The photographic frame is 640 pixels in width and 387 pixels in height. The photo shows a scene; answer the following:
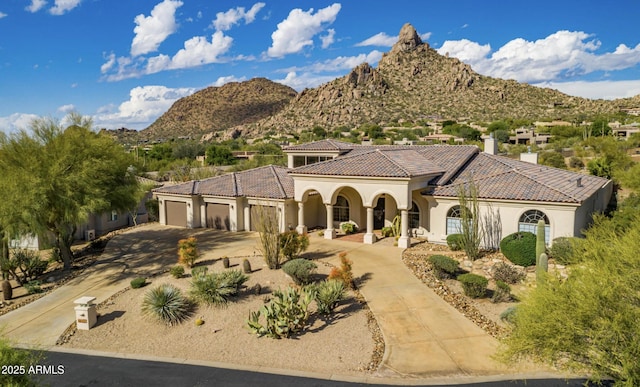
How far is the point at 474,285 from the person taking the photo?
19.6 meters

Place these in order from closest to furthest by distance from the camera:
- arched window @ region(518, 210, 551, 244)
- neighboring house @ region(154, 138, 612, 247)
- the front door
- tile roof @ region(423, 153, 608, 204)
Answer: arched window @ region(518, 210, 551, 244)
tile roof @ region(423, 153, 608, 204)
neighboring house @ region(154, 138, 612, 247)
the front door

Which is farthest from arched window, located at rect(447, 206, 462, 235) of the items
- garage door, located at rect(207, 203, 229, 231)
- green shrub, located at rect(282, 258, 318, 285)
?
garage door, located at rect(207, 203, 229, 231)

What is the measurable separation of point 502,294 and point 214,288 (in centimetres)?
1215

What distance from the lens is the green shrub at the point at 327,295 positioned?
18.0 meters

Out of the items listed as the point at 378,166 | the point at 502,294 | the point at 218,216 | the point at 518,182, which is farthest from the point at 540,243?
the point at 218,216

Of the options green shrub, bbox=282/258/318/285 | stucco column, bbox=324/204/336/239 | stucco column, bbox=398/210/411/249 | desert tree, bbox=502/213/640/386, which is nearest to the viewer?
desert tree, bbox=502/213/640/386

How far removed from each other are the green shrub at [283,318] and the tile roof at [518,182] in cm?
1403

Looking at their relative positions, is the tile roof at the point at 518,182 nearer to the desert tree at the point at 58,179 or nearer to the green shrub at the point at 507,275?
the green shrub at the point at 507,275

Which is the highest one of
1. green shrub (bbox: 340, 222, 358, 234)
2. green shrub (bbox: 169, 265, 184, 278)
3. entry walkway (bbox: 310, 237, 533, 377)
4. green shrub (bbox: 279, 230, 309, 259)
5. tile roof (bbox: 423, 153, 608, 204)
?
tile roof (bbox: 423, 153, 608, 204)

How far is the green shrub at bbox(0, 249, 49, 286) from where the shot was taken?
2484 centimetres

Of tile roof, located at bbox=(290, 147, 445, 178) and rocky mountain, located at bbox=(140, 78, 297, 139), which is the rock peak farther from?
tile roof, located at bbox=(290, 147, 445, 178)

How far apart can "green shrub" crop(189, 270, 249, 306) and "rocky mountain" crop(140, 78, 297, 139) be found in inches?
5506

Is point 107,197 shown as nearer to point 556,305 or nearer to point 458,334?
point 458,334

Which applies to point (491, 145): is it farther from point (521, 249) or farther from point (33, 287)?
point (33, 287)
